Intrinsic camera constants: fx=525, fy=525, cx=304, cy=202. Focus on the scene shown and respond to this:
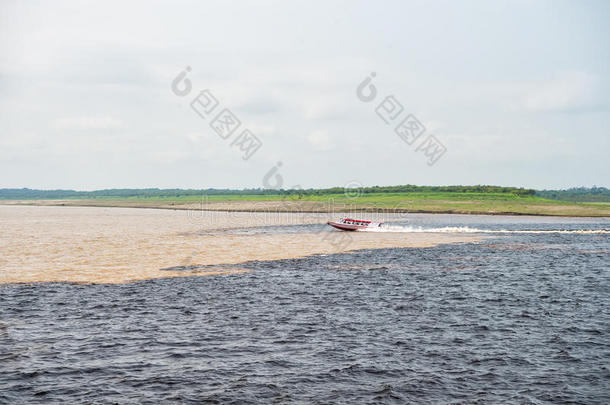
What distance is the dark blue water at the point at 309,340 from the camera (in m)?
17.6

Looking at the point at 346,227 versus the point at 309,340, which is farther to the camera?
the point at 346,227

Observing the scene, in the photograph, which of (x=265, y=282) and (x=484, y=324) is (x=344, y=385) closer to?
(x=484, y=324)

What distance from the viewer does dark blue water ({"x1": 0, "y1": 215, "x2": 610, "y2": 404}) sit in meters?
17.6

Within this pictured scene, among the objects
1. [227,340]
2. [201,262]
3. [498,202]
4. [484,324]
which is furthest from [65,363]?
[498,202]

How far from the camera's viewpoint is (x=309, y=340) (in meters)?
23.2

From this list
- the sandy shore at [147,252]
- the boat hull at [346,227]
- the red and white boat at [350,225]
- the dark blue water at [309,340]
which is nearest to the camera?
the dark blue water at [309,340]

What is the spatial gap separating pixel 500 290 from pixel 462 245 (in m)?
33.5

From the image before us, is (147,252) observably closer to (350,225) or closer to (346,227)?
(346,227)

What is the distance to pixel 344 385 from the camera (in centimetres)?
1805

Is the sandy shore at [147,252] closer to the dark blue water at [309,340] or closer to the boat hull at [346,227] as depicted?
the dark blue water at [309,340]

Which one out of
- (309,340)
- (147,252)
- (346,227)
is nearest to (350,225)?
(346,227)

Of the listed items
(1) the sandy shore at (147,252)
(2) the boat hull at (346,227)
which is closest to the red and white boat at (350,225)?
(2) the boat hull at (346,227)

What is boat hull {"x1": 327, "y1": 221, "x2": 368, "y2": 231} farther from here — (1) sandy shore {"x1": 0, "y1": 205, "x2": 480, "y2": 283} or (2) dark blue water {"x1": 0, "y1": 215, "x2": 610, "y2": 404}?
(2) dark blue water {"x1": 0, "y1": 215, "x2": 610, "y2": 404}

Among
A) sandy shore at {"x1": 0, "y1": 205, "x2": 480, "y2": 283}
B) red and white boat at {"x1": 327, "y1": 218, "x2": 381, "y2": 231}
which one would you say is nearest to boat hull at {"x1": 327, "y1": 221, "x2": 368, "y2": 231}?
red and white boat at {"x1": 327, "y1": 218, "x2": 381, "y2": 231}
